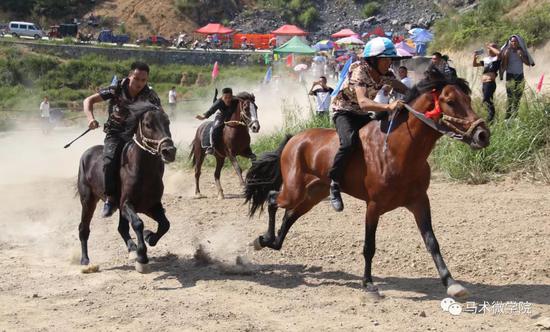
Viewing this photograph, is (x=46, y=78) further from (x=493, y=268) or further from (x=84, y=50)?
(x=493, y=268)

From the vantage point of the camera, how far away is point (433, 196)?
12.0 meters

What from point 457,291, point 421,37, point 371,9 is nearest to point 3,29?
point 371,9

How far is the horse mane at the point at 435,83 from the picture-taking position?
7137 mm

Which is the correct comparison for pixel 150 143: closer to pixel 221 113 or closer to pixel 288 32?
pixel 221 113

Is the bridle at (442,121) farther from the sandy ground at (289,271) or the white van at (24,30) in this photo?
the white van at (24,30)

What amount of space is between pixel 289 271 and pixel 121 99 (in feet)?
9.52

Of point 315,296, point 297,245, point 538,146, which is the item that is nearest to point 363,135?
point 315,296

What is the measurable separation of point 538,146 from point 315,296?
660 cm

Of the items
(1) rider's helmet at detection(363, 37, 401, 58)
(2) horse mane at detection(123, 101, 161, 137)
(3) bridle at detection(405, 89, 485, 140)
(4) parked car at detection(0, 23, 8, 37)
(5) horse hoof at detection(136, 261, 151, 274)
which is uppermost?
(1) rider's helmet at detection(363, 37, 401, 58)

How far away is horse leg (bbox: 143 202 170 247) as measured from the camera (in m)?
9.03

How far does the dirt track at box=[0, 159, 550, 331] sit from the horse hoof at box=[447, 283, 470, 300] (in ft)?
0.83

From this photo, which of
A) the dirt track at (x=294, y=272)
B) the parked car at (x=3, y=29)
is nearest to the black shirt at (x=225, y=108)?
the dirt track at (x=294, y=272)

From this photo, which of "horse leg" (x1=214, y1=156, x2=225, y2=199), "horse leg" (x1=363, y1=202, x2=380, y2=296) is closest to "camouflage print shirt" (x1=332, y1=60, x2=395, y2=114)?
"horse leg" (x1=363, y1=202, x2=380, y2=296)

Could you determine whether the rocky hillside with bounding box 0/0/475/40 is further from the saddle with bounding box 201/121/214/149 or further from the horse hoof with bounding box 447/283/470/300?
the horse hoof with bounding box 447/283/470/300
